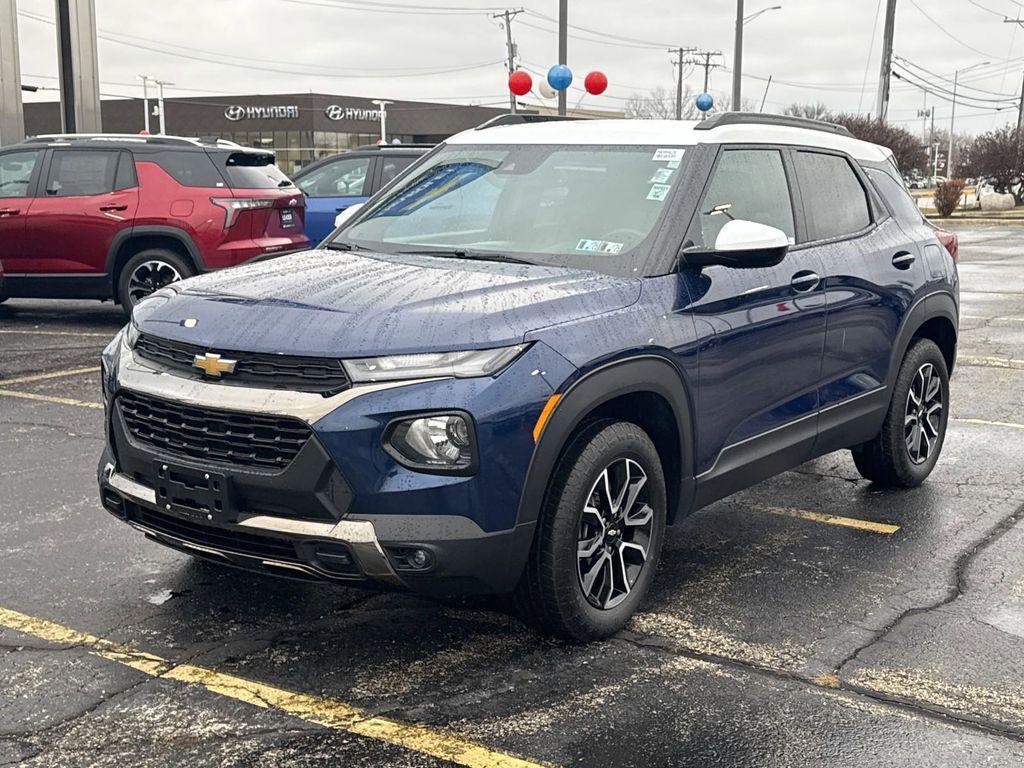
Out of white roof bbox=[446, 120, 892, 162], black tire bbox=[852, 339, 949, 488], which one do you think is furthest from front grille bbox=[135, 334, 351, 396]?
black tire bbox=[852, 339, 949, 488]

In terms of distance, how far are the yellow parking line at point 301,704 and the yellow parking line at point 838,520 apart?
113 inches

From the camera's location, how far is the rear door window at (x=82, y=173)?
11961 millimetres

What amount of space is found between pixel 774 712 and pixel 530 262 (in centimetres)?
185

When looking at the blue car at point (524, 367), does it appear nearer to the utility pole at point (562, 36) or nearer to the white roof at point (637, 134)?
the white roof at point (637, 134)

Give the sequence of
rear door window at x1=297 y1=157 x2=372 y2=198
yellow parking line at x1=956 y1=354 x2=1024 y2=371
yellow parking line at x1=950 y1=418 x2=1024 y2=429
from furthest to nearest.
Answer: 1. rear door window at x1=297 y1=157 x2=372 y2=198
2. yellow parking line at x1=956 y1=354 x2=1024 y2=371
3. yellow parking line at x1=950 y1=418 x2=1024 y2=429

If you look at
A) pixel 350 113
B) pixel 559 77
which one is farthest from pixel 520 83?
pixel 350 113

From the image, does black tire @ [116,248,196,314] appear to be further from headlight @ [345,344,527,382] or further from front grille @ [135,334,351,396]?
headlight @ [345,344,527,382]

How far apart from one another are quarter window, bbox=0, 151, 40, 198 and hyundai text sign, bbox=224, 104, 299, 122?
6655cm

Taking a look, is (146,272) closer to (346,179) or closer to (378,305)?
(346,179)

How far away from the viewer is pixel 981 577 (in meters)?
5.01

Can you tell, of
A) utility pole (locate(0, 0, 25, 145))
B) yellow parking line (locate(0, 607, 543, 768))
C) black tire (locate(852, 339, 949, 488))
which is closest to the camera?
yellow parking line (locate(0, 607, 543, 768))

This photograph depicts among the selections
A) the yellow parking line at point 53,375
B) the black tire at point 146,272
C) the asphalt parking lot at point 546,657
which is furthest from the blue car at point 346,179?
the asphalt parking lot at point 546,657

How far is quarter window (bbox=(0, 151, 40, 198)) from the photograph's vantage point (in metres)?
12.1

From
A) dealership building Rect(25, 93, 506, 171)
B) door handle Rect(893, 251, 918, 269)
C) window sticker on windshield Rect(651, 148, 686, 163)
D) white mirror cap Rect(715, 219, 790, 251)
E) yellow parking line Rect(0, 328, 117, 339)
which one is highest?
dealership building Rect(25, 93, 506, 171)
